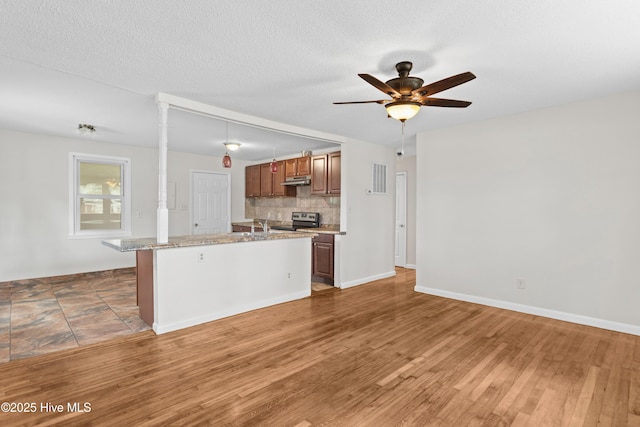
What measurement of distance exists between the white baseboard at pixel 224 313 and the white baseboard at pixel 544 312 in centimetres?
201

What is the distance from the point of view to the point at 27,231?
5238 mm

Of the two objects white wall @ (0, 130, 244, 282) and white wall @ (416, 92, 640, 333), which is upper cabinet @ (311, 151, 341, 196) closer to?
white wall @ (416, 92, 640, 333)

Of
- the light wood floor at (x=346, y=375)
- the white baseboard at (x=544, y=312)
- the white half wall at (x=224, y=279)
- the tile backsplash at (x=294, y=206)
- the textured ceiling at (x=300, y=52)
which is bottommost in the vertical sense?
the light wood floor at (x=346, y=375)

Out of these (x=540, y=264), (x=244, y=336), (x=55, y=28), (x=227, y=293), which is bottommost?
(x=244, y=336)

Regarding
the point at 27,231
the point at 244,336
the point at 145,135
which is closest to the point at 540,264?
the point at 244,336

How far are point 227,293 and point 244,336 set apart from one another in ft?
2.47

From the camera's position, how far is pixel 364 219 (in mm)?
5566

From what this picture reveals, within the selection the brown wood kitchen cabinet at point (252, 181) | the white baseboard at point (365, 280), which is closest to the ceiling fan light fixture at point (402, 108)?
the white baseboard at point (365, 280)

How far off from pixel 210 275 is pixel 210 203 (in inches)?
156

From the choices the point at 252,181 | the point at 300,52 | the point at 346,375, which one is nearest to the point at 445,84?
the point at 300,52

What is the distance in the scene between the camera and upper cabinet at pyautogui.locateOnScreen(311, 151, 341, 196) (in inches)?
219

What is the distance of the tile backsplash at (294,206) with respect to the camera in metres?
6.23

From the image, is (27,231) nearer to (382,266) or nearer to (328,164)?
(328,164)

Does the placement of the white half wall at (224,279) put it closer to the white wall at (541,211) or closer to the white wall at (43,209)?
the white wall at (541,211)
